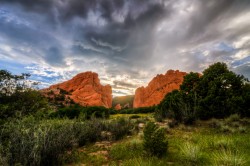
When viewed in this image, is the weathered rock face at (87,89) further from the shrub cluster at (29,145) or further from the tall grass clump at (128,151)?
the shrub cluster at (29,145)

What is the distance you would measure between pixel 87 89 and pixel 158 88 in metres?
38.6

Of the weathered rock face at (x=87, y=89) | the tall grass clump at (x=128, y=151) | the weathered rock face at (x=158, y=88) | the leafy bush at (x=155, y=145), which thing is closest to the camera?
the leafy bush at (x=155, y=145)

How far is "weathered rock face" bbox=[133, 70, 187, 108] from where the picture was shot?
3895 inches

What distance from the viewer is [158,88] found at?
103 m

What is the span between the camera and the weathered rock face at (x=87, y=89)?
9112 cm

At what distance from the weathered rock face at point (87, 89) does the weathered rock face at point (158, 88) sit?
19.4 metres

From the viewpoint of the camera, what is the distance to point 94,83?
105375mm

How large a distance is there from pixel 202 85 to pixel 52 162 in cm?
1777

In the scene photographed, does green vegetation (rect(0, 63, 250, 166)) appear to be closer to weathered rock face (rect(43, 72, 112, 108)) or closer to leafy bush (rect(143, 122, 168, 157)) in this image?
leafy bush (rect(143, 122, 168, 157))

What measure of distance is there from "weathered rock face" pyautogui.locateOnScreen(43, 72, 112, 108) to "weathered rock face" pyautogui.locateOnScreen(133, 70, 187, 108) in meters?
19.4

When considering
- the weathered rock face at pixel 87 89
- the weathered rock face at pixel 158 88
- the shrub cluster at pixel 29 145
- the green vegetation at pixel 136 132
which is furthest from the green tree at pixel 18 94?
the weathered rock face at pixel 158 88

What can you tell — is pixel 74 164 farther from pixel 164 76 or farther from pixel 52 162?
pixel 164 76

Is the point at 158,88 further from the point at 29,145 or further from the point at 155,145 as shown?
the point at 29,145

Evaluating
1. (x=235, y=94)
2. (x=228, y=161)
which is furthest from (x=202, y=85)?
(x=228, y=161)
